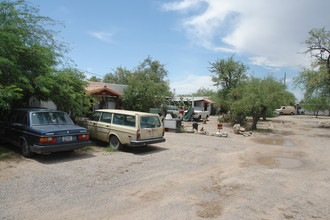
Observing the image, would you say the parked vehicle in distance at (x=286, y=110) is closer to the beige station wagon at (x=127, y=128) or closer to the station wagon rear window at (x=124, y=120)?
the beige station wagon at (x=127, y=128)

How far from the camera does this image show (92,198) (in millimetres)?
4383

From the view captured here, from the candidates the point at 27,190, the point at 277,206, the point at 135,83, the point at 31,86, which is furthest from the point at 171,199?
the point at 135,83

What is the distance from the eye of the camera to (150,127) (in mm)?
8523

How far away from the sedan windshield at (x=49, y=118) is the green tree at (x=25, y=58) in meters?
0.86

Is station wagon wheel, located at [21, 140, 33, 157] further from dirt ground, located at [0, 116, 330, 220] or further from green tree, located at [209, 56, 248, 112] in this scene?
green tree, located at [209, 56, 248, 112]

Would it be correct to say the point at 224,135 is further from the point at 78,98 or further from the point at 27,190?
the point at 27,190

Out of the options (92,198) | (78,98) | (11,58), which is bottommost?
(92,198)

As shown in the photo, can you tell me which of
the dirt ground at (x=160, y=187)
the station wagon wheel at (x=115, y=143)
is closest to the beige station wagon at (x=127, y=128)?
the station wagon wheel at (x=115, y=143)

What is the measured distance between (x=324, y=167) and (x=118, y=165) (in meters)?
6.75

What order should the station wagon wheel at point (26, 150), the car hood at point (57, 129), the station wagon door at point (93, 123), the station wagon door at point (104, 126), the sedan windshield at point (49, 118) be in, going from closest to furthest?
the car hood at point (57, 129) < the station wagon wheel at point (26, 150) < the sedan windshield at point (49, 118) < the station wagon door at point (104, 126) < the station wagon door at point (93, 123)

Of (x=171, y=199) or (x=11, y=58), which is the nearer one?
(x=171, y=199)

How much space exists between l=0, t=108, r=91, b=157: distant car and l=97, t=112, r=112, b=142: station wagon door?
4.65 ft

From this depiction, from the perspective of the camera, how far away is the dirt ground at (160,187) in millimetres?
3889

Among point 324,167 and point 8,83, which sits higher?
point 8,83
